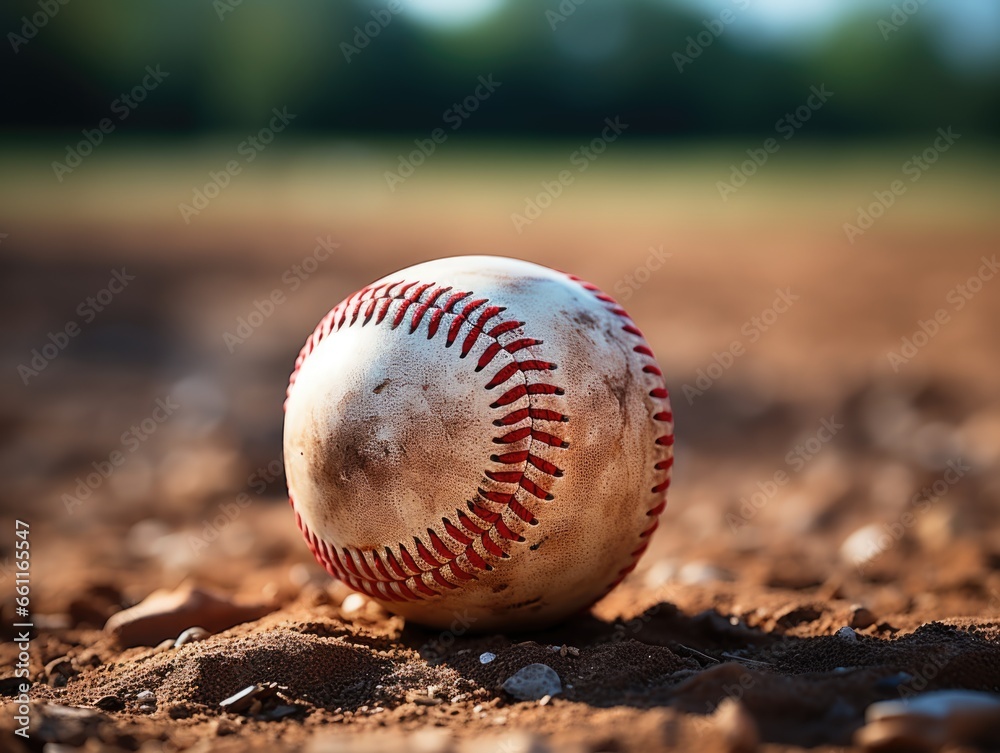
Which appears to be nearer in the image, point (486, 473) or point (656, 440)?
point (486, 473)

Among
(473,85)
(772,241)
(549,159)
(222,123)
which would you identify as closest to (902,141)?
(549,159)

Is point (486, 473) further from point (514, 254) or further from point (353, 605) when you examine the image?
point (514, 254)

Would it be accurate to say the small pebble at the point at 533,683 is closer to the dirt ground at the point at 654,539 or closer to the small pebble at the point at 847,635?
the dirt ground at the point at 654,539

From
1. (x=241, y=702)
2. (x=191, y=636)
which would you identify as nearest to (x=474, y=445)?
(x=241, y=702)

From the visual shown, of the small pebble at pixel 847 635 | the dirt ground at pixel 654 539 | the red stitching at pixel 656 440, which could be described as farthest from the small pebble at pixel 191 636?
the small pebble at pixel 847 635

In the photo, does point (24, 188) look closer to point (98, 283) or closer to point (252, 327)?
point (98, 283)

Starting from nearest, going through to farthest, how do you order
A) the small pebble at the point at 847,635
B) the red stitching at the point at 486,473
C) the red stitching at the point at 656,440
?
the red stitching at the point at 486,473, the small pebble at the point at 847,635, the red stitching at the point at 656,440
